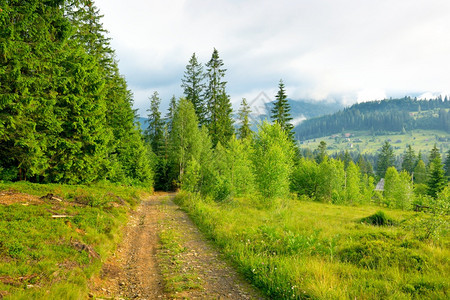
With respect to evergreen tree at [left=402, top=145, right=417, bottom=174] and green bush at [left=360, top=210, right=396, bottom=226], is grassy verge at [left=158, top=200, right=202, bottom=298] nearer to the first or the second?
green bush at [left=360, top=210, right=396, bottom=226]

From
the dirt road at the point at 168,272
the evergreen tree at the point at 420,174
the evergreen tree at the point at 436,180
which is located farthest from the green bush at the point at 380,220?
the evergreen tree at the point at 420,174

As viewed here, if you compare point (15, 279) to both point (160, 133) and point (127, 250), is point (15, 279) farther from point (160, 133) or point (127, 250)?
point (160, 133)

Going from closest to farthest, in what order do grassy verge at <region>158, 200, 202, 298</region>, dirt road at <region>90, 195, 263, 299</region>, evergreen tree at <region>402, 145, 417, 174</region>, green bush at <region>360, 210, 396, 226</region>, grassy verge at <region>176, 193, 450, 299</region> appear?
grassy verge at <region>176, 193, 450, 299</region> < dirt road at <region>90, 195, 263, 299</region> < grassy verge at <region>158, 200, 202, 298</region> < green bush at <region>360, 210, 396, 226</region> < evergreen tree at <region>402, 145, 417, 174</region>

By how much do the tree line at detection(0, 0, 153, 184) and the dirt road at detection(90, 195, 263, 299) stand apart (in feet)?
31.8

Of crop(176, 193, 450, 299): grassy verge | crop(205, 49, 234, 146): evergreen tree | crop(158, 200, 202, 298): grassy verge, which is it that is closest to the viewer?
crop(176, 193, 450, 299): grassy verge

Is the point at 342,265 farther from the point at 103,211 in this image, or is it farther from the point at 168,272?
the point at 103,211

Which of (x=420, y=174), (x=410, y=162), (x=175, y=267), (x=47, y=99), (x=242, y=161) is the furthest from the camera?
(x=410, y=162)

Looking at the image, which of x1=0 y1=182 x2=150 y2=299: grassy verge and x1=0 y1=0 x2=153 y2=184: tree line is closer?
x1=0 y1=182 x2=150 y2=299: grassy verge

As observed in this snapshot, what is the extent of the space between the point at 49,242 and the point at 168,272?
166 inches

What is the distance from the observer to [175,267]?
774 cm

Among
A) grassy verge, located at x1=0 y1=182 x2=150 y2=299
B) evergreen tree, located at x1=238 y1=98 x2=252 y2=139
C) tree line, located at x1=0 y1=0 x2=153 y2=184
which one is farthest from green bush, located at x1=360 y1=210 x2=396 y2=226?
evergreen tree, located at x1=238 y1=98 x2=252 y2=139

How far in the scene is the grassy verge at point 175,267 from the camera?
6.36m

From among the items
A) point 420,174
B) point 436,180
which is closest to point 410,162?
point 420,174

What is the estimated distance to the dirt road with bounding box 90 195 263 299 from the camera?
6.15m
